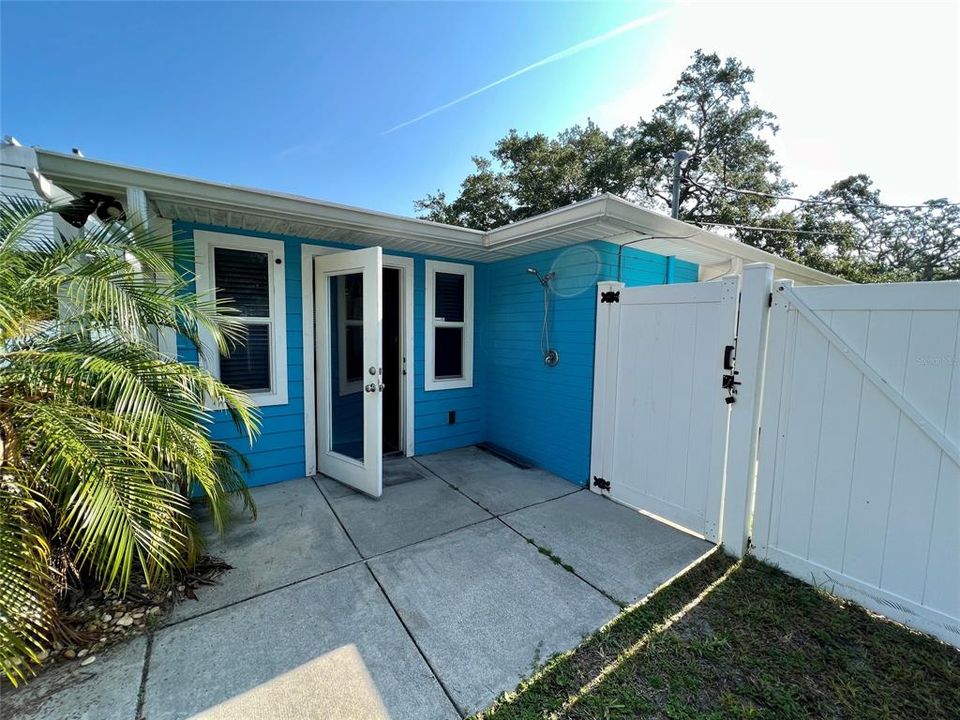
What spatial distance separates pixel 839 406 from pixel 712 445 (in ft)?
2.39

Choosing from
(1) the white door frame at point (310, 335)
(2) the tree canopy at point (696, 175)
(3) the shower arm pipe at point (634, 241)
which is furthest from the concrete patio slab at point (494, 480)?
(2) the tree canopy at point (696, 175)

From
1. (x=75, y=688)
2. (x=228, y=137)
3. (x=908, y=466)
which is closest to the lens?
(x=75, y=688)

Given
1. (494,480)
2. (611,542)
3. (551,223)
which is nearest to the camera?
(611,542)

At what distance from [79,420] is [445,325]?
11.0 feet

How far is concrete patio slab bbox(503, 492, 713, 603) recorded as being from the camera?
2311mm

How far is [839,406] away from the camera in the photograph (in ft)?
6.97

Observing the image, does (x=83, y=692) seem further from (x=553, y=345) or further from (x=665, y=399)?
(x=553, y=345)

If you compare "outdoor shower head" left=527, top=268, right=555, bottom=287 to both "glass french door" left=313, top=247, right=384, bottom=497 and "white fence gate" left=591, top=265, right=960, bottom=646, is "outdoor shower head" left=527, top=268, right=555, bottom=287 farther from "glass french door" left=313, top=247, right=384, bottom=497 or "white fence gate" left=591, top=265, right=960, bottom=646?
"glass french door" left=313, top=247, right=384, bottom=497

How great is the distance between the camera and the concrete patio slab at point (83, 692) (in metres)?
1.43

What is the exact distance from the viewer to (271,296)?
138 inches

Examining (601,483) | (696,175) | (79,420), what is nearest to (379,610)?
(79,420)

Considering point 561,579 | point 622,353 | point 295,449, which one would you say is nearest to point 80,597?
point 295,449

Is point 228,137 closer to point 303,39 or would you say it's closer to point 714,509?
point 303,39

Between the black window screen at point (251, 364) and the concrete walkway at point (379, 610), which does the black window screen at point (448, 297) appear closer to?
the black window screen at point (251, 364)
